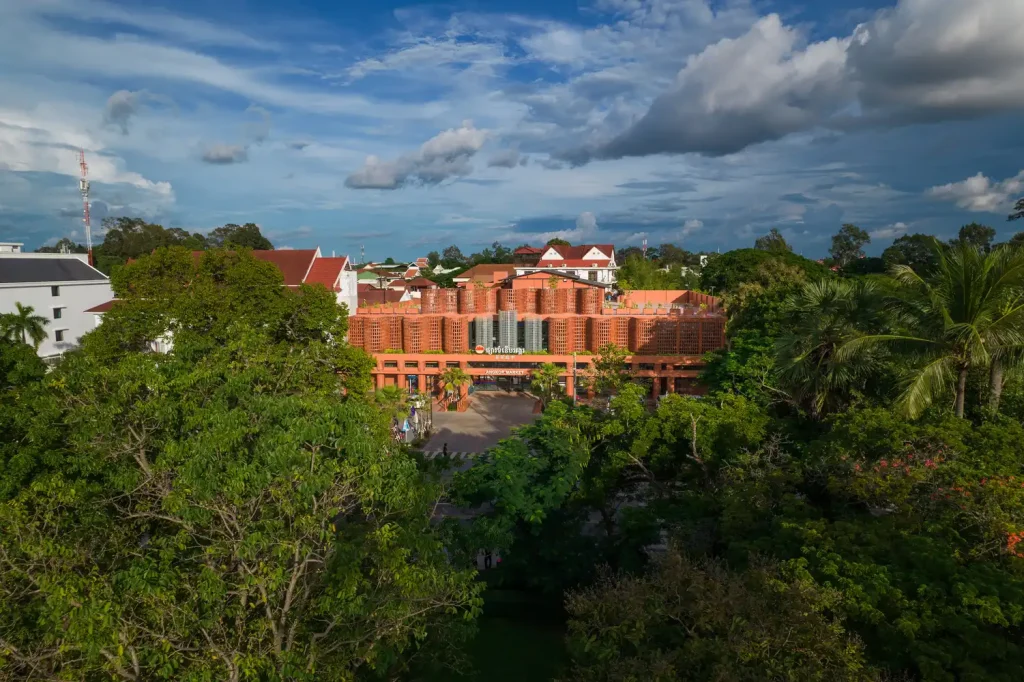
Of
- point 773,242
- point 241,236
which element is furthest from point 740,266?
point 241,236

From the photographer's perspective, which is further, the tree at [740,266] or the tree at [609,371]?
the tree at [740,266]

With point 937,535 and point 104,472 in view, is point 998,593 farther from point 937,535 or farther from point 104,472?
point 104,472

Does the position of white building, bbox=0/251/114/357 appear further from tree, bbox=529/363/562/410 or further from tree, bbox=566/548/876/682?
tree, bbox=566/548/876/682

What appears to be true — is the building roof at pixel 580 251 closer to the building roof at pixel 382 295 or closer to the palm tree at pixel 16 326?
the building roof at pixel 382 295

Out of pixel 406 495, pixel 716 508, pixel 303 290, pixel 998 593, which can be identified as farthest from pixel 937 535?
pixel 303 290

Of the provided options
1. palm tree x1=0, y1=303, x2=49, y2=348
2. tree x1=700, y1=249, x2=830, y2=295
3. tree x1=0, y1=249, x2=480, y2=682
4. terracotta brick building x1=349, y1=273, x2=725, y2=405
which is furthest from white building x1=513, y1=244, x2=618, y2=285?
tree x1=0, y1=249, x2=480, y2=682

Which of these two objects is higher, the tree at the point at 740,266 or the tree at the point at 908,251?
the tree at the point at 908,251

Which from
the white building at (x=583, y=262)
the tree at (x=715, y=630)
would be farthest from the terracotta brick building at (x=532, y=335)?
the white building at (x=583, y=262)

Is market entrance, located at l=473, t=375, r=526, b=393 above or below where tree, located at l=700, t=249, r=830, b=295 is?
below
